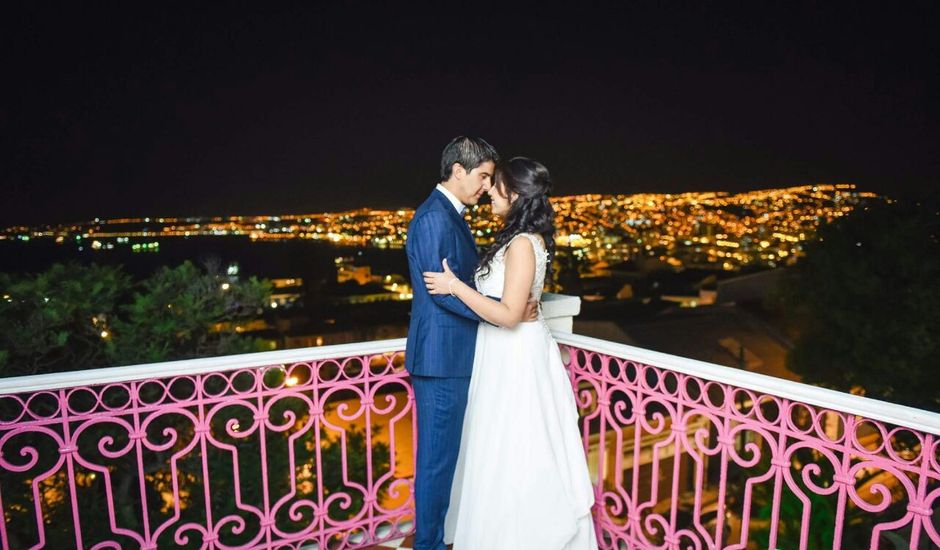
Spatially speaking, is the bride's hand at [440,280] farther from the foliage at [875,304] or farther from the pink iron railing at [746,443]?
the foliage at [875,304]

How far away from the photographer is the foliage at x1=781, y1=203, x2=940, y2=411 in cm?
1319

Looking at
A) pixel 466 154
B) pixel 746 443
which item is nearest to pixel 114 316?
pixel 466 154

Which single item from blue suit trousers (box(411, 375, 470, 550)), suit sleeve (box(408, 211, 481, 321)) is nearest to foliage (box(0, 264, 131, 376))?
blue suit trousers (box(411, 375, 470, 550))

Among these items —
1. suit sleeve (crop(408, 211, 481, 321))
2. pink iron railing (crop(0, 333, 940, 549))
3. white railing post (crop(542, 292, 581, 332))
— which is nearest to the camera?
pink iron railing (crop(0, 333, 940, 549))

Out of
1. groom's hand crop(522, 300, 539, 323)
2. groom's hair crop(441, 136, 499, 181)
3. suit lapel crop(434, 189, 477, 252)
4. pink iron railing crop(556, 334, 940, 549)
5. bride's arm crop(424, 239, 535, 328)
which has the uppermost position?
groom's hair crop(441, 136, 499, 181)

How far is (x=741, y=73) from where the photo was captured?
66.3 ft

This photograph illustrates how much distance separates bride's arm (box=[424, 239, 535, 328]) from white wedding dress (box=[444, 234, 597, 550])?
124 millimetres

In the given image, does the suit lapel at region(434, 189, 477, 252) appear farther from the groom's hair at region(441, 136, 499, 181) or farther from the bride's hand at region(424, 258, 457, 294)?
the bride's hand at region(424, 258, 457, 294)

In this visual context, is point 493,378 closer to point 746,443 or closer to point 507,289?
point 507,289

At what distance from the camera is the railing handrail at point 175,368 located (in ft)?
6.87

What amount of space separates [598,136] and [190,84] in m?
22.2

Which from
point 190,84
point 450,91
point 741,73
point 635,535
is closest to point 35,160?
point 190,84

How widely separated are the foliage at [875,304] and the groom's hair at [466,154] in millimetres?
14970

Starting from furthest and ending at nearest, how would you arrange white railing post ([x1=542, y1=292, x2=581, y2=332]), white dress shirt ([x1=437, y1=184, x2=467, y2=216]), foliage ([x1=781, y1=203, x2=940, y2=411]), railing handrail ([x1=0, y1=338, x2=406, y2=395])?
foliage ([x1=781, y1=203, x2=940, y2=411]), white railing post ([x1=542, y1=292, x2=581, y2=332]), white dress shirt ([x1=437, y1=184, x2=467, y2=216]), railing handrail ([x1=0, y1=338, x2=406, y2=395])
